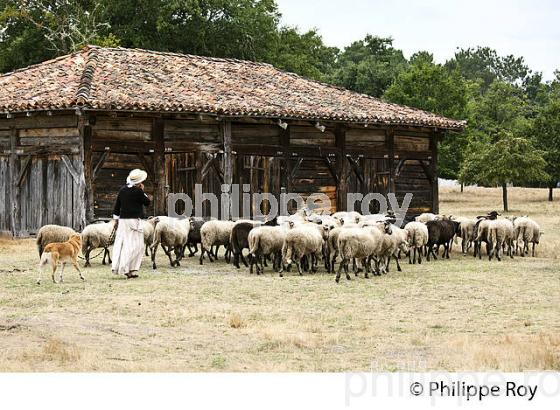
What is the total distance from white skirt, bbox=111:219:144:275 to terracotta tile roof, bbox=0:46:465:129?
19.7ft

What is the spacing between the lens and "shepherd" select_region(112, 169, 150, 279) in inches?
567

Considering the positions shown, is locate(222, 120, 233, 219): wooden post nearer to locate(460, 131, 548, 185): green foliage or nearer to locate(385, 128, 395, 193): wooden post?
locate(385, 128, 395, 193): wooden post

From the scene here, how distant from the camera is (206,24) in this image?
39.0 m

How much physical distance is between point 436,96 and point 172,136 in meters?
26.7

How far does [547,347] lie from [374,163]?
16498 millimetres

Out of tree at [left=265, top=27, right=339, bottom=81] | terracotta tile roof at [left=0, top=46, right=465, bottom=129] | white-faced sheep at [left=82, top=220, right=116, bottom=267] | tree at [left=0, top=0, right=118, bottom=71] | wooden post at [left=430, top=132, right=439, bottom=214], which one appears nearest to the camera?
white-faced sheep at [left=82, top=220, right=116, bottom=267]

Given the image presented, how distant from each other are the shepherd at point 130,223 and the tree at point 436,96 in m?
32.1

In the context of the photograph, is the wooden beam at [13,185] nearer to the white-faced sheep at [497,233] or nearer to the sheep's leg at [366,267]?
the sheep's leg at [366,267]

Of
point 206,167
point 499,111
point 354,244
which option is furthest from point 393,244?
point 499,111

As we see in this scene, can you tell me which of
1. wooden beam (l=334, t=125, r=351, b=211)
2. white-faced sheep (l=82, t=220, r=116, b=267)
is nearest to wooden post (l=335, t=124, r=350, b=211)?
wooden beam (l=334, t=125, r=351, b=211)

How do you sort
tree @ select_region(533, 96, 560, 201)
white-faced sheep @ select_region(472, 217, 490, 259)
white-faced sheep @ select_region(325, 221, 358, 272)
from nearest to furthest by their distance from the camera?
white-faced sheep @ select_region(325, 221, 358, 272), white-faced sheep @ select_region(472, 217, 490, 259), tree @ select_region(533, 96, 560, 201)

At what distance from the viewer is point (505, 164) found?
4066 cm
